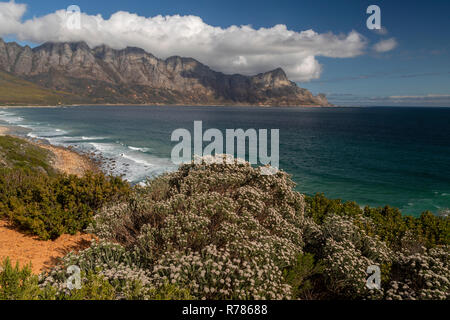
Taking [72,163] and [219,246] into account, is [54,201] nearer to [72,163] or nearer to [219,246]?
[219,246]

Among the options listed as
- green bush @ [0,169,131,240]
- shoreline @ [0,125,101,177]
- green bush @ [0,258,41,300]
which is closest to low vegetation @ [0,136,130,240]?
green bush @ [0,169,131,240]

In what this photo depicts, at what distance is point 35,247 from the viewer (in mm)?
8992

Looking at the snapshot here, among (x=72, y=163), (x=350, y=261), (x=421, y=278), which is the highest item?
(x=350, y=261)

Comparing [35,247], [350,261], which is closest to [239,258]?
[350,261]

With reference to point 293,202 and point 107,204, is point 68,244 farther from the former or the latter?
point 293,202

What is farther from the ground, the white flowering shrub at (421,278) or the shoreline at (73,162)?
the white flowering shrub at (421,278)

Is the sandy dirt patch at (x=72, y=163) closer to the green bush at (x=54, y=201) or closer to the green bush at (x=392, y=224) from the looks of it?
the green bush at (x=54, y=201)

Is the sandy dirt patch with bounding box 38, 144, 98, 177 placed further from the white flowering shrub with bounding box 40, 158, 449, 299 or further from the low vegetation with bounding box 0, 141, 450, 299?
the white flowering shrub with bounding box 40, 158, 449, 299

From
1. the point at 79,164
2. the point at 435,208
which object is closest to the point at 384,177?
the point at 435,208

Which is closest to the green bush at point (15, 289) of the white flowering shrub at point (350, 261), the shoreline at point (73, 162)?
the white flowering shrub at point (350, 261)

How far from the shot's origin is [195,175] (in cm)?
1184

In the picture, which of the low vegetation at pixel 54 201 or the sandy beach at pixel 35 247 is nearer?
the sandy beach at pixel 35 247

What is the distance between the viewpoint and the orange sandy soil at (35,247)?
26.3ft
